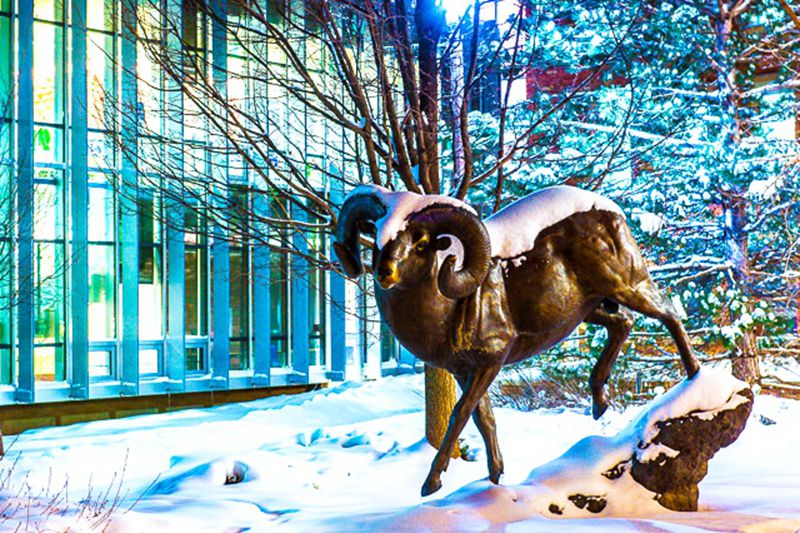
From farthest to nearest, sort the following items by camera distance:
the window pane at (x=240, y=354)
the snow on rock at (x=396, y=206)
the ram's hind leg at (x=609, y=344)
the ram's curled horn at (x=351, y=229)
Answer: the window pane at (x=240, y=354), the ram's hind leg at (x=609, y=344), the ram's curled horn at (x=351, y=229), the snow on rock at (x=396, y=206)

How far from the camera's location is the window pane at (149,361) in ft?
54.3

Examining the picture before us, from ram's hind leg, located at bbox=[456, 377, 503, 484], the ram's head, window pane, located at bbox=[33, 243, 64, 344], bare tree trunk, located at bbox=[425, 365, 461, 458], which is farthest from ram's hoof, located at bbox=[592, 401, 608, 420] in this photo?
window pane, located at bbox=[33, 243, 64, 344]

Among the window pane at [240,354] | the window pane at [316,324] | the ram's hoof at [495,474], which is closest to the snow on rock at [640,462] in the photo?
the ram's hoof at [495,474]

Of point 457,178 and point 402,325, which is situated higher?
point 457,178

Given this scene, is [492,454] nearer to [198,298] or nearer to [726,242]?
[726,242]

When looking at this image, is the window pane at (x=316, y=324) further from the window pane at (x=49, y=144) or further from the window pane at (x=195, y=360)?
the window pane at (x=49, y=144)

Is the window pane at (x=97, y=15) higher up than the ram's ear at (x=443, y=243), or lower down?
higher up

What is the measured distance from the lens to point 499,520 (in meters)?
5.02

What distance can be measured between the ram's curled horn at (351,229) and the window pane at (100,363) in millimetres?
12379

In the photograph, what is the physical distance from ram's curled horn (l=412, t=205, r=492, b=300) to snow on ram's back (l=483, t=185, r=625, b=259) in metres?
0.38

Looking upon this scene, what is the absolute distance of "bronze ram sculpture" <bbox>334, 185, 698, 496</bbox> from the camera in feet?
15.6

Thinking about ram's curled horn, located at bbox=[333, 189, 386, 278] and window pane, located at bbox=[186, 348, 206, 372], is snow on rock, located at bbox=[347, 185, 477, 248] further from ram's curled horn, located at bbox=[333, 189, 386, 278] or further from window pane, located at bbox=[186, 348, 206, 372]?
window pane, located at bbox=[186, 348, 206, 372]

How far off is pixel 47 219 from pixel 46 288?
4.22 feet

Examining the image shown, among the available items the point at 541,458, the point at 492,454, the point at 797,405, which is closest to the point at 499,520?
the point at 492,454
